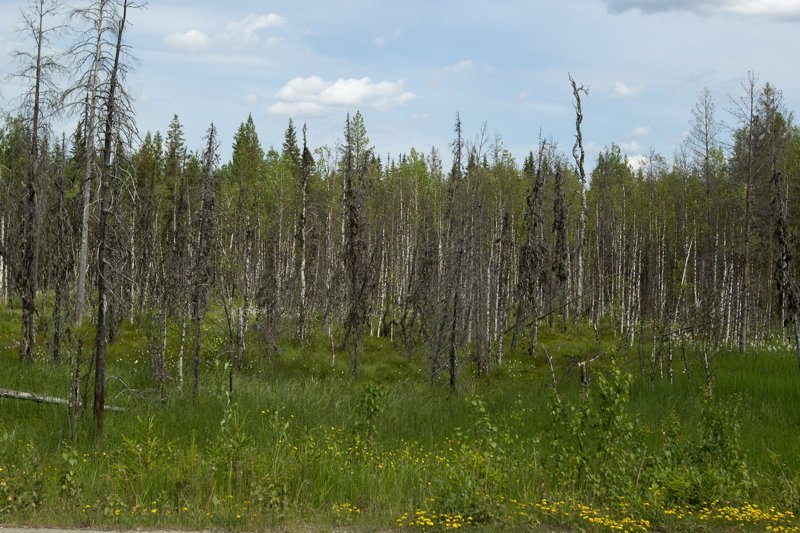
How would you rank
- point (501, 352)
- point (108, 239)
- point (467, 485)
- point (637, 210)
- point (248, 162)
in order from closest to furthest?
1. point (467, 485)
2. point (108, 239)
3. point (501, 352)
4. point (637, 210)
5. point (248, 162)

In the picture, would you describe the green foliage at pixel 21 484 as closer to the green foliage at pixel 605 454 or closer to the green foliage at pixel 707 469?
the green foliage at pixel 605 454

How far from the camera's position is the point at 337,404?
45.4ft

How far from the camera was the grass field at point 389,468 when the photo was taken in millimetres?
6961

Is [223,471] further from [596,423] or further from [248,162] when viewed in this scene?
[248,162]

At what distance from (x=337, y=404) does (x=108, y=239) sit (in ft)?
18.2

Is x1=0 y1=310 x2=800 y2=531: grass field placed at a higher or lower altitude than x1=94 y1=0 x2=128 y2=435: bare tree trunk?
lower

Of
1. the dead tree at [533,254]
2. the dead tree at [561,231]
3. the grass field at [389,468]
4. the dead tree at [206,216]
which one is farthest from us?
the dead tree at [561,231]

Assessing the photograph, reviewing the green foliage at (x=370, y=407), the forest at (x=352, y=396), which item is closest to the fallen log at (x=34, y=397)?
the forest at (x=352, y=396)

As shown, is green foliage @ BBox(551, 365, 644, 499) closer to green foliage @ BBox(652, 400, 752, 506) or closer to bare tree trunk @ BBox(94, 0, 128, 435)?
green foliage @ BBox(652, 400, 752, 506)

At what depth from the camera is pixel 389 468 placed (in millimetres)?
8734

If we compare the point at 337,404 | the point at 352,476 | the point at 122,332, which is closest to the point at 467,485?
the point at 352,476

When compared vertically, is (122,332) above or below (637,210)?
below

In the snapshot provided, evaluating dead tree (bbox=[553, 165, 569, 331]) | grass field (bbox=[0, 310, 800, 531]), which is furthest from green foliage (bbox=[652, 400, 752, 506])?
dead tree (bbox=[553, 165, 569, 331])

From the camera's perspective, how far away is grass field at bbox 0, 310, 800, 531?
22.8 feet
